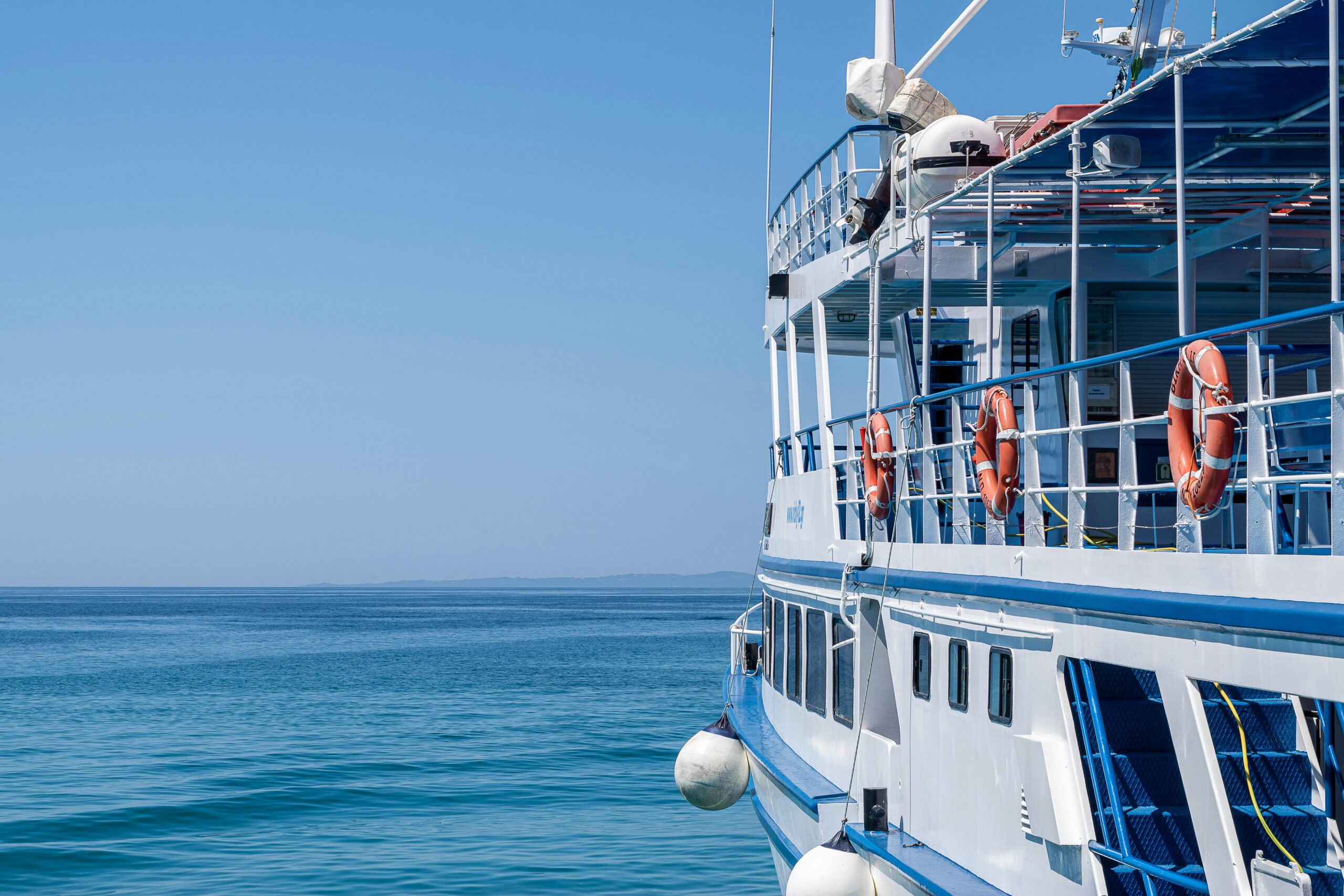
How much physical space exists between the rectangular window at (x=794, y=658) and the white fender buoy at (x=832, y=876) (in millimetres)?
3227

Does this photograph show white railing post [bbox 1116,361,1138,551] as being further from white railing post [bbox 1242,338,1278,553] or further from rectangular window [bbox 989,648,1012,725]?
rectangular window [bbox 989,648,1012,725]

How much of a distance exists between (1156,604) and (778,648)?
24.6 ft

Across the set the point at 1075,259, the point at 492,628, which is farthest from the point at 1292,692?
the point at 492,628

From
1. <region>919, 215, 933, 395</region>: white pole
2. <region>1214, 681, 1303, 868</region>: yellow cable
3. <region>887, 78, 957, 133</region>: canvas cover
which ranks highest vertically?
<region>887, 78, 957, 133</region>: canvas cover

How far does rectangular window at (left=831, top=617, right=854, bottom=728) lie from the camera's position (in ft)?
32.5

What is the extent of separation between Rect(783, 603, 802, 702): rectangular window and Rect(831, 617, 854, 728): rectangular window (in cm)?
121

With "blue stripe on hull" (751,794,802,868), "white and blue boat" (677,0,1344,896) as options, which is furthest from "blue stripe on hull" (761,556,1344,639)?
"blue stripe on hull" (751,794,802,868)

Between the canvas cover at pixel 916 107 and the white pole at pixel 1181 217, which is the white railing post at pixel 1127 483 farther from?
the canvas cover at pixel 916 107

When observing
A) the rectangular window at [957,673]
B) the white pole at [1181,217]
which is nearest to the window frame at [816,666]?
the rectangular window at [957,673]

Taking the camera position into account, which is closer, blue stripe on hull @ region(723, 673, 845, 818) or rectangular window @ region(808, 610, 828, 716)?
blue stripe on hull @ region(723, 673, 845, 818)

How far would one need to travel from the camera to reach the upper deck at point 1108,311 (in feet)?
20.4

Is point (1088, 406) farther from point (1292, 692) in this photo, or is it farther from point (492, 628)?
point (492, 628)

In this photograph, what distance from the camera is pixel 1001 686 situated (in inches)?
287

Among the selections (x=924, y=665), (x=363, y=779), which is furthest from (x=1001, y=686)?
(x=363, y=779)
